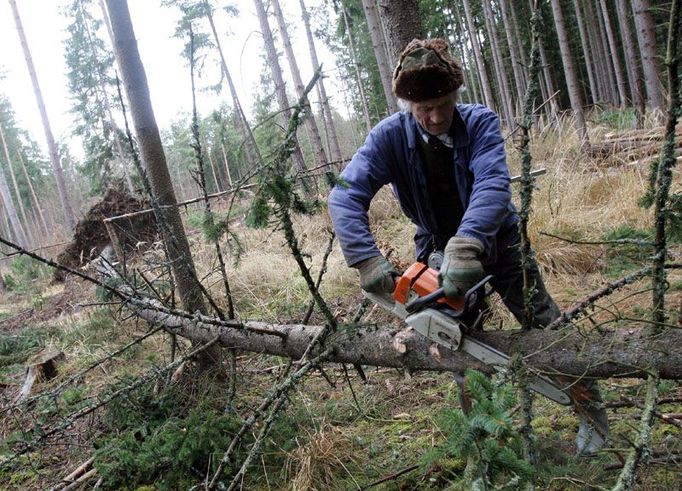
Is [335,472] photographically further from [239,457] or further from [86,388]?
[86,388]

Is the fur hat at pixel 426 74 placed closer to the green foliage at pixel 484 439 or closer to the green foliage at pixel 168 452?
the green foliage at pixel 484 439

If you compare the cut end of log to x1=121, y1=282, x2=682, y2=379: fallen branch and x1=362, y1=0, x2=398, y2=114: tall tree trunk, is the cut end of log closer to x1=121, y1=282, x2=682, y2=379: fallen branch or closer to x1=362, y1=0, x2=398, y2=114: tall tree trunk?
x1=121, y1=282, x2=682, y2=379: fallen branch

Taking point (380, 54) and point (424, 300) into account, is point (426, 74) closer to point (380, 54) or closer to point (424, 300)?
point (424, 300)

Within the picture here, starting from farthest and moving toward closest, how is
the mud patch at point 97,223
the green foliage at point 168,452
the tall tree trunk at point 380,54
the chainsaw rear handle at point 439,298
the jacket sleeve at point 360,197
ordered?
the mud patch at point 97,223
the tall tree trunk at point 380,54
the green foliage at point 168,452
the jacket sleeve at point 360,197
the chainsaw rear handle at point 439,298

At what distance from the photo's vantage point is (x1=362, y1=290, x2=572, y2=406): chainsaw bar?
1824 mm

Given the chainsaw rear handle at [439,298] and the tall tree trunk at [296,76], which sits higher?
the tall tree trunk at [296,76]

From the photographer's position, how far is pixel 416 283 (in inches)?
74.9

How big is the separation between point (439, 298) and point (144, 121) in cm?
247

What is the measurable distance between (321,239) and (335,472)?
483 centimetres

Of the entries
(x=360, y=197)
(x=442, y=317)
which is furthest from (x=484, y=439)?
(x=360, y=197)

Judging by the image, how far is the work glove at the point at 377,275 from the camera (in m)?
2.00

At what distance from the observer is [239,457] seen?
8.04 feet

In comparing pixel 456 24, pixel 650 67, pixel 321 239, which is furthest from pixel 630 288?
pixel 456 24

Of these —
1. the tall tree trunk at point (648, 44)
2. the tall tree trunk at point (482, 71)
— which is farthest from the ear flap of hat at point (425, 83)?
the tall tree trunk at point (482, 71)
